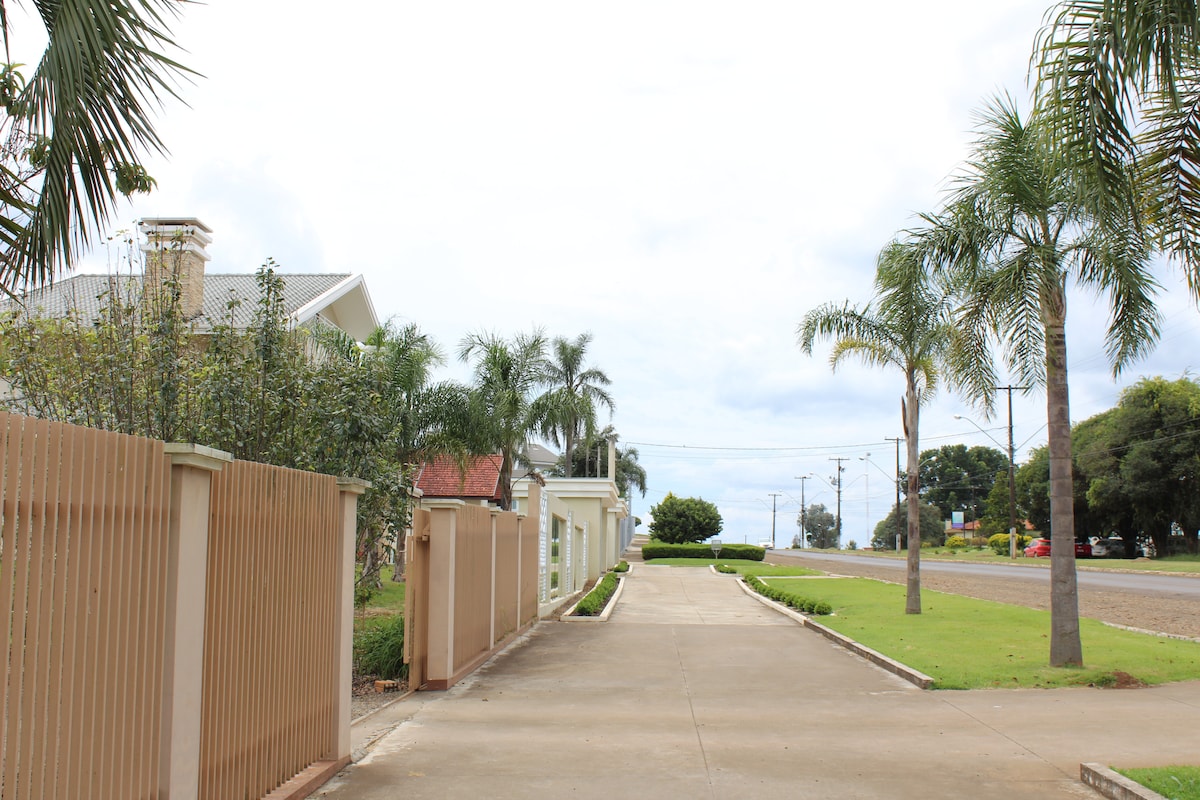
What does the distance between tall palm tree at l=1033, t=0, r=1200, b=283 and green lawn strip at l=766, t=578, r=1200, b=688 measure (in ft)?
17.5

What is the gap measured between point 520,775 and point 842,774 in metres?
2.36

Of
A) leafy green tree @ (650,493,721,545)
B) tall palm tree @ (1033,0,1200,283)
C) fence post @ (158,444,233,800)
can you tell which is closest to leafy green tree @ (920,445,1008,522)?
leafy green tree @ (650,493,721,545)

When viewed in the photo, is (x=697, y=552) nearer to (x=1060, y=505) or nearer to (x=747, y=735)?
(x=1060, y=505)

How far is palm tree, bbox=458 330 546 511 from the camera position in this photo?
24.2 meters

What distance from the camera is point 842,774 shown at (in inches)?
289

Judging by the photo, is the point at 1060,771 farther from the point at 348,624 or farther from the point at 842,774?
the point at 348,624

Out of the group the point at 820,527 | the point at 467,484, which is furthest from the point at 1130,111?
the point at 820,527

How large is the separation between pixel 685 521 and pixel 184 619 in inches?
2448

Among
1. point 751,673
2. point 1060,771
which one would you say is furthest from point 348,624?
point 751,673

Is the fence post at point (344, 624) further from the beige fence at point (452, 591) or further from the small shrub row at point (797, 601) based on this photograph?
the small shrub row at point (797, 601)

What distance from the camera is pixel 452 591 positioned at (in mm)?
10945

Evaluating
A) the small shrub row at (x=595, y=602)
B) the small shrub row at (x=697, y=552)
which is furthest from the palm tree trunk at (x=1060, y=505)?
the small shrub row at (x=697, y=552)

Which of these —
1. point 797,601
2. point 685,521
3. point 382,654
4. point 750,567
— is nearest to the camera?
point 382,654

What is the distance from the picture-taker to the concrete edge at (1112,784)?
630cm
